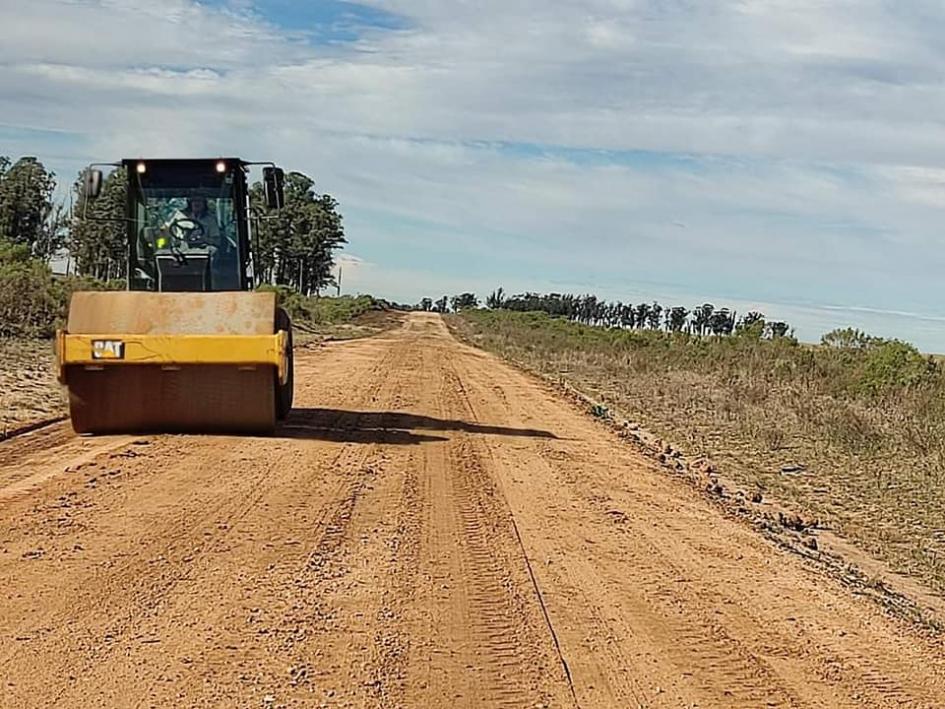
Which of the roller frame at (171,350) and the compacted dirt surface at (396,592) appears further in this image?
the roller frame at (171,350)

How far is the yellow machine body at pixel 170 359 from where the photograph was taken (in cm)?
1261

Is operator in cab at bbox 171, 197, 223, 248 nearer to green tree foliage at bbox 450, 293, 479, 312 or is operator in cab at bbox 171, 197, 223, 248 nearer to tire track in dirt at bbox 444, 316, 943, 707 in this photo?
tire track in dirt at bbox 444, 316, 943, 707

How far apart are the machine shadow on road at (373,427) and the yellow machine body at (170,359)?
1087mm

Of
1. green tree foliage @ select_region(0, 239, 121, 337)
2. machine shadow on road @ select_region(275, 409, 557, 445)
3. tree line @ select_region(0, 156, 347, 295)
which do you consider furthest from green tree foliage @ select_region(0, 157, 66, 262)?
machine shadow on road @ select_region(275, 409, 557, 445)

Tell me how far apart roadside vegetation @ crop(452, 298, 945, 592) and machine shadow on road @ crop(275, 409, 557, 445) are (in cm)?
310

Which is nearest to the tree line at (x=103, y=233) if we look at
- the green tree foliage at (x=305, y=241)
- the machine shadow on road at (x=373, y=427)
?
the green tree foliage at (x=305, y=241)

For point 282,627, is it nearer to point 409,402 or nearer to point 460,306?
point 409,402

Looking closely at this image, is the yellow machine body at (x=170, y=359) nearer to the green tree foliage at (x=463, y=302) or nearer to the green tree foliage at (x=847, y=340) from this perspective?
the green tree foliage at (x=847, y=340)

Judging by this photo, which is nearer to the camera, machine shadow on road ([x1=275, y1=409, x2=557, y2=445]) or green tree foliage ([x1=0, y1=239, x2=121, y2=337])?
machine shadow on road ([x1=275, y1=409, x2=557, y2=445])

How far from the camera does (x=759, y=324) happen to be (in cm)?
3916

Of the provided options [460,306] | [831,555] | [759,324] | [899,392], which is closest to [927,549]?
[831,555]

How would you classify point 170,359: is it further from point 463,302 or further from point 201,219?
point 463,302

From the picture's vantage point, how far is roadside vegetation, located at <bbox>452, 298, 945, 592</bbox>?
41.5 feet

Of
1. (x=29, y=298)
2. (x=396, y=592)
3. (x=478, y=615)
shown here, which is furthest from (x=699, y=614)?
(x=29, y=298)
